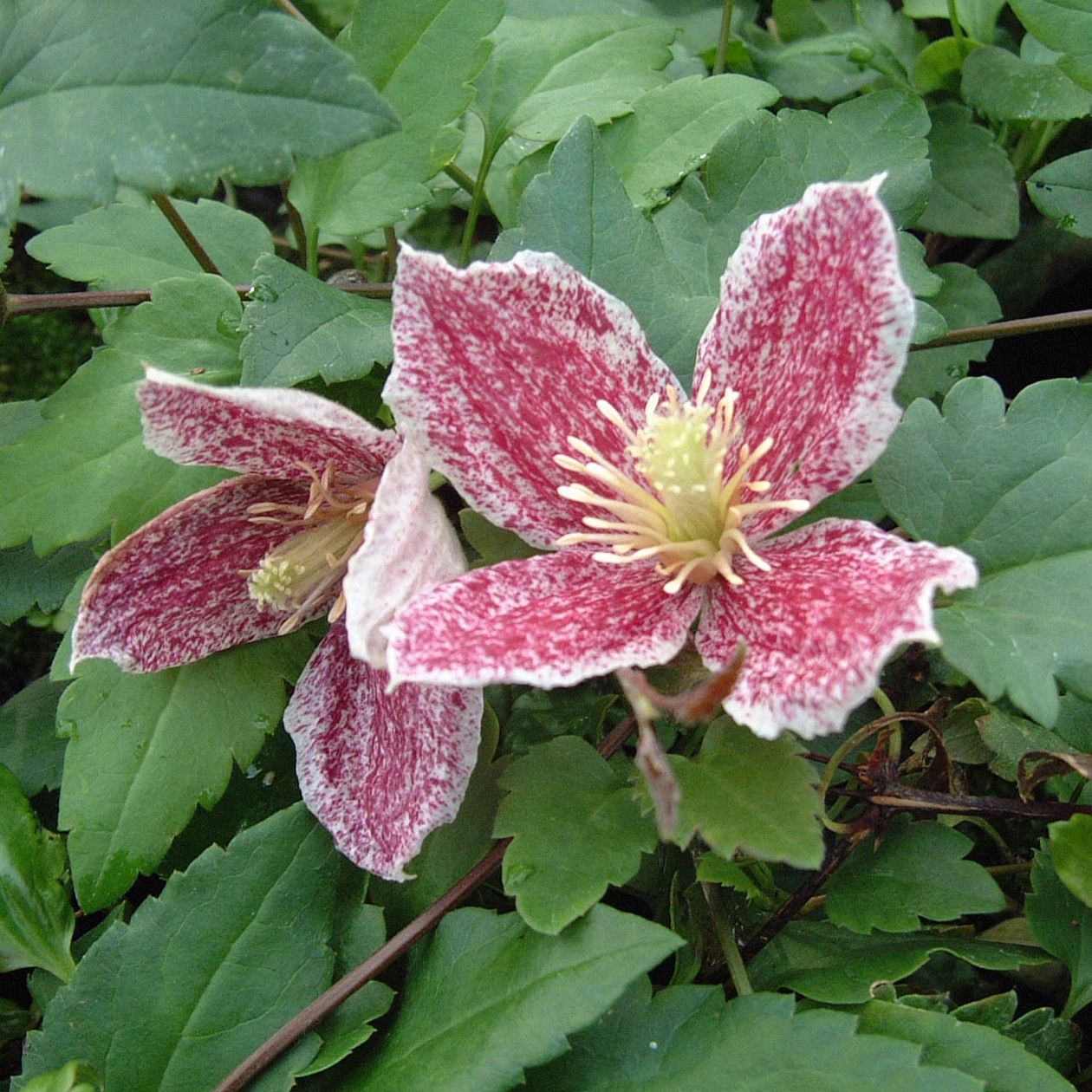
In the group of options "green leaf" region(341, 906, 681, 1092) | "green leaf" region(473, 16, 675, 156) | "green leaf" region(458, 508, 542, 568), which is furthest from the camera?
"green leaf" region(473, 16, 675, 156)

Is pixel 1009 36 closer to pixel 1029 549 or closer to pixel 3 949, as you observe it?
pixel 1029 549

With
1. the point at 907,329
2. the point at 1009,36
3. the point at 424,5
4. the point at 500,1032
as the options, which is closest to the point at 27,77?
the point at 424,5

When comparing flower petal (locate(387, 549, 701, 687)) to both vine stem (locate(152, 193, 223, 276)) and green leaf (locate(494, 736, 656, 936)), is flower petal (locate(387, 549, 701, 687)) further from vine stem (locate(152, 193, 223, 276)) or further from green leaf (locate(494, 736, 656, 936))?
vine stem (locate(152, 193, 223, 276))

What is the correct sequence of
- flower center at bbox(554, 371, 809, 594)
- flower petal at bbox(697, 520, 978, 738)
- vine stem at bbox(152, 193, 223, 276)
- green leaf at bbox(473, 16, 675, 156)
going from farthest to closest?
1. green leaf at bbox(473, 16, 675, 156)
2. vine stem at bbox(152, 193, 223, 276)
3. flower center at bbox(554, 371, 809, 594)
4. flower petal at bbox(697, 520, 978, 738)

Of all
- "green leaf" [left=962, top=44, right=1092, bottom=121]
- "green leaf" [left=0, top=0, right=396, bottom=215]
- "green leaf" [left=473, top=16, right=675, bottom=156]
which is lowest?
"green leaf" [left=962, top=44, right=1092, bottom=121]

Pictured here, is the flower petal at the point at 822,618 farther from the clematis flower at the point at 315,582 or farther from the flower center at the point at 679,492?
the clematis flower at the point at 315,582

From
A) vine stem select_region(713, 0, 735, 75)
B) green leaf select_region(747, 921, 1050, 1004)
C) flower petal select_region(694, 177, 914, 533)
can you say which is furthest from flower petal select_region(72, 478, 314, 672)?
vine stem select_region(713, 0, 735, 75)

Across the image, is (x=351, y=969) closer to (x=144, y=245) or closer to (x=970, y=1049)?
(x=970, y=1049)
